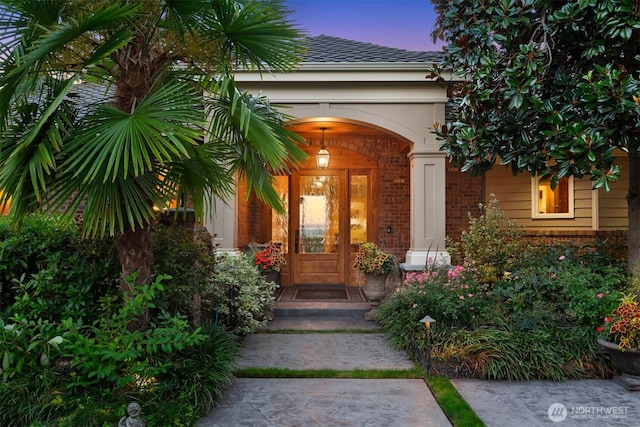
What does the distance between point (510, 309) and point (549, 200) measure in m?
4.69

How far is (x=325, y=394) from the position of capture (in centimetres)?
386

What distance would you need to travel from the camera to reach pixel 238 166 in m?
4.00

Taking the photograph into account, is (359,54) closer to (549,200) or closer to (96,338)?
(549,200)

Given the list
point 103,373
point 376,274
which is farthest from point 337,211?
point 103,373

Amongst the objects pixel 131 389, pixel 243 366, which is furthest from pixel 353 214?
pixel 131 389

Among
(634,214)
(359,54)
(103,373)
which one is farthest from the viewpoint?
(359,54)

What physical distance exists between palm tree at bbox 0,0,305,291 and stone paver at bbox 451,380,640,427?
98.9 inches

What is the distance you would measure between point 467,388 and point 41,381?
3.52m

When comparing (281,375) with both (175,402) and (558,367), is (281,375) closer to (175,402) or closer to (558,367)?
(175,402)

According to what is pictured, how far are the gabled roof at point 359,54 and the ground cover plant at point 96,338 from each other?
4.08 meters

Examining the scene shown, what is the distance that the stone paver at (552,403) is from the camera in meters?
3.34

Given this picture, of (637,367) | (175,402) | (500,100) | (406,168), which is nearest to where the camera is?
(175,402)

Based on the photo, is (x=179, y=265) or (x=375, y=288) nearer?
(x=179, y=265)
